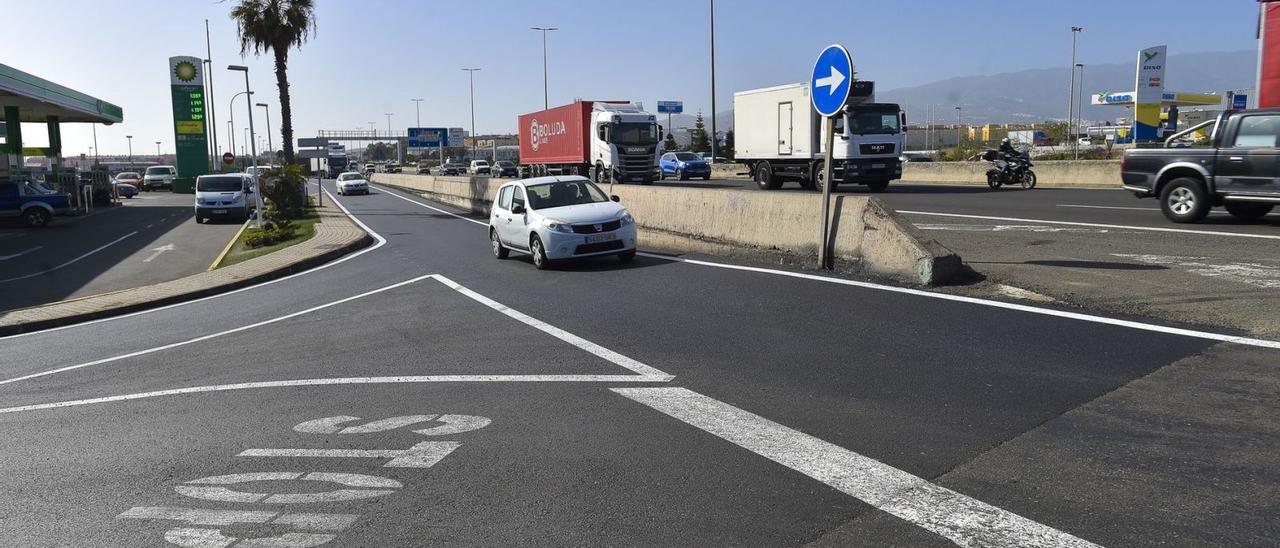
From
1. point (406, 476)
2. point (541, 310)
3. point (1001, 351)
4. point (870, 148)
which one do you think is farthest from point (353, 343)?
point (870, 148)

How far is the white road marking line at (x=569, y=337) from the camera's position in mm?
6957

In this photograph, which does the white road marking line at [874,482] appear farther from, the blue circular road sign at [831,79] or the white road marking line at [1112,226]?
the white road marking line at [1112,226]

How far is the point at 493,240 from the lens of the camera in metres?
16.2

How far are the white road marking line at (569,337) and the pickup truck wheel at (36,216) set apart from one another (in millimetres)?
26040

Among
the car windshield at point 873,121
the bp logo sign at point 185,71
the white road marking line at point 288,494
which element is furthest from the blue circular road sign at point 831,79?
the bp logo sign at point 185,71

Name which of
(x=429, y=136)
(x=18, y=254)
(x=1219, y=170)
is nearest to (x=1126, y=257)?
(x=1219, y=170)

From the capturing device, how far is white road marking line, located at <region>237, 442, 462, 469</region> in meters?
4.92

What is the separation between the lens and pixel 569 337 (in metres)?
8.34

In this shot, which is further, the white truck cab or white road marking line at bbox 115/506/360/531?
the white truck cab

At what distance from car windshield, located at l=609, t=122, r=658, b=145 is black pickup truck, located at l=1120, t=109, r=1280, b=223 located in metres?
21.2

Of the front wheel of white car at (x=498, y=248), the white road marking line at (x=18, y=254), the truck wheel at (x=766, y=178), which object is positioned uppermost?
the truck wheel at (x=766, y=178)

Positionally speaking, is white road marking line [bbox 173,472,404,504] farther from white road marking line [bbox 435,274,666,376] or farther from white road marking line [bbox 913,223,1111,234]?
white road marking line [bbox 913,223,1111,234]

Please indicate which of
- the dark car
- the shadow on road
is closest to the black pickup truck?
the shadow on road

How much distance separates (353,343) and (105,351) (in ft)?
10.9
